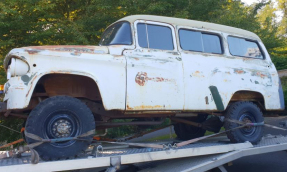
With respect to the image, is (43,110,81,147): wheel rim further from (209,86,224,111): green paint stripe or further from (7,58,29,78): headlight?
(209,86,224,111): green paint stripe

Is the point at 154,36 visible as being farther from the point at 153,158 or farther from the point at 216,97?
the point at 153,158

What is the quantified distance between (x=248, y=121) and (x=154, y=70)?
2084 mm

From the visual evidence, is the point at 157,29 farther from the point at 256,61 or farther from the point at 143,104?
the point at 256,61

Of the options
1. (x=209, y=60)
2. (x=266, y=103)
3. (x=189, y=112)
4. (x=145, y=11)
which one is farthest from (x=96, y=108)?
(x=145, y=11)

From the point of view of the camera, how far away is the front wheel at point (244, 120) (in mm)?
5249

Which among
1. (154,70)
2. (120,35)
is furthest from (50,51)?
(154,70)

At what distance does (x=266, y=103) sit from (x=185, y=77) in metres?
1.84

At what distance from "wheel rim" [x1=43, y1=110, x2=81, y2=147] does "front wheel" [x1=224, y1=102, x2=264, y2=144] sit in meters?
2.64

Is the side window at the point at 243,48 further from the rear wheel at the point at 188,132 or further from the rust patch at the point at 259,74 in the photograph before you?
the rear wheel at the point at 188,132

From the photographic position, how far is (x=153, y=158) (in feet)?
13.4

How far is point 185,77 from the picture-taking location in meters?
4.86

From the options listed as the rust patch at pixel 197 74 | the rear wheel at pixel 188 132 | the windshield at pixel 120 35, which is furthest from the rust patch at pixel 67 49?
the rear wheel at pixel 188 132

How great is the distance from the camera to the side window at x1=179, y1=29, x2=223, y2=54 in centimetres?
518

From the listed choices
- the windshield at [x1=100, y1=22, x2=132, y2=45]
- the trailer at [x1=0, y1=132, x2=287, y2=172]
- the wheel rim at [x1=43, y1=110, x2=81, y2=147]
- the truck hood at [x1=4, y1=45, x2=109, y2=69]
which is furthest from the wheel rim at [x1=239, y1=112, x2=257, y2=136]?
the wheel rim at [x1=43, y1=110, x2=81, y2=147]
